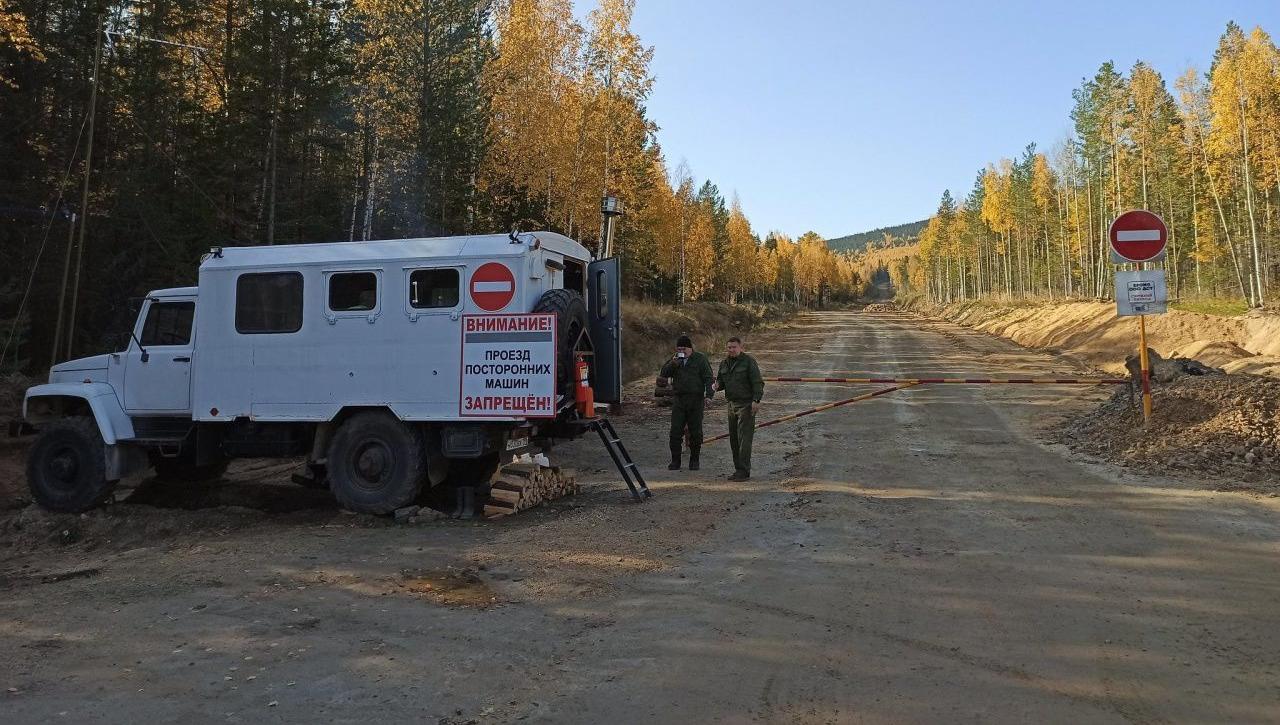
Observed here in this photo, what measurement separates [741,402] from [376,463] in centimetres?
453

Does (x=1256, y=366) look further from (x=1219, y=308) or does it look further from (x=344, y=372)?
(x=1219, y=308)

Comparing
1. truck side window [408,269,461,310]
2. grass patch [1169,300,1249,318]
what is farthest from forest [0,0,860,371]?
grass patch [1169,300,1249,318]

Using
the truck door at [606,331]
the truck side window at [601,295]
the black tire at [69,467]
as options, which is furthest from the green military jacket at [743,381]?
the black tire at [69,467]

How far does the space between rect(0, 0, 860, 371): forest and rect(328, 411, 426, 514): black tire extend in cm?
343

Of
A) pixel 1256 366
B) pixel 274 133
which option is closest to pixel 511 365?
pixel 274 133

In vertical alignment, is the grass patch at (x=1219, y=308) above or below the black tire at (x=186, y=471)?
above

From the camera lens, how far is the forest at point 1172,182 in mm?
34281

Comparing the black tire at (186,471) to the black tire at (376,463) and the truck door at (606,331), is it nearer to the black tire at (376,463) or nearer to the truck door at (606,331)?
the black tire at (376,463)

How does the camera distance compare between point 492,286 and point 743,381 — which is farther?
point 743,381

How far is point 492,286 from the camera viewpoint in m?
7.94

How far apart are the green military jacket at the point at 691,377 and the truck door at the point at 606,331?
4.26ft

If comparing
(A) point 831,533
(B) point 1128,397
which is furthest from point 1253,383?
(A) point 831,533

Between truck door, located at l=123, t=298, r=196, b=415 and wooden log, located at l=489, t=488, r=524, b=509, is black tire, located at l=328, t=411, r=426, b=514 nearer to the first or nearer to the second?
wooden log, located at l=489, t=488, r=524, b=509

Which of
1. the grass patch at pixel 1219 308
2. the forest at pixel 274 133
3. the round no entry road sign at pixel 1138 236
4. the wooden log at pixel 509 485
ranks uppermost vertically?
the forest at pixel 274 133
